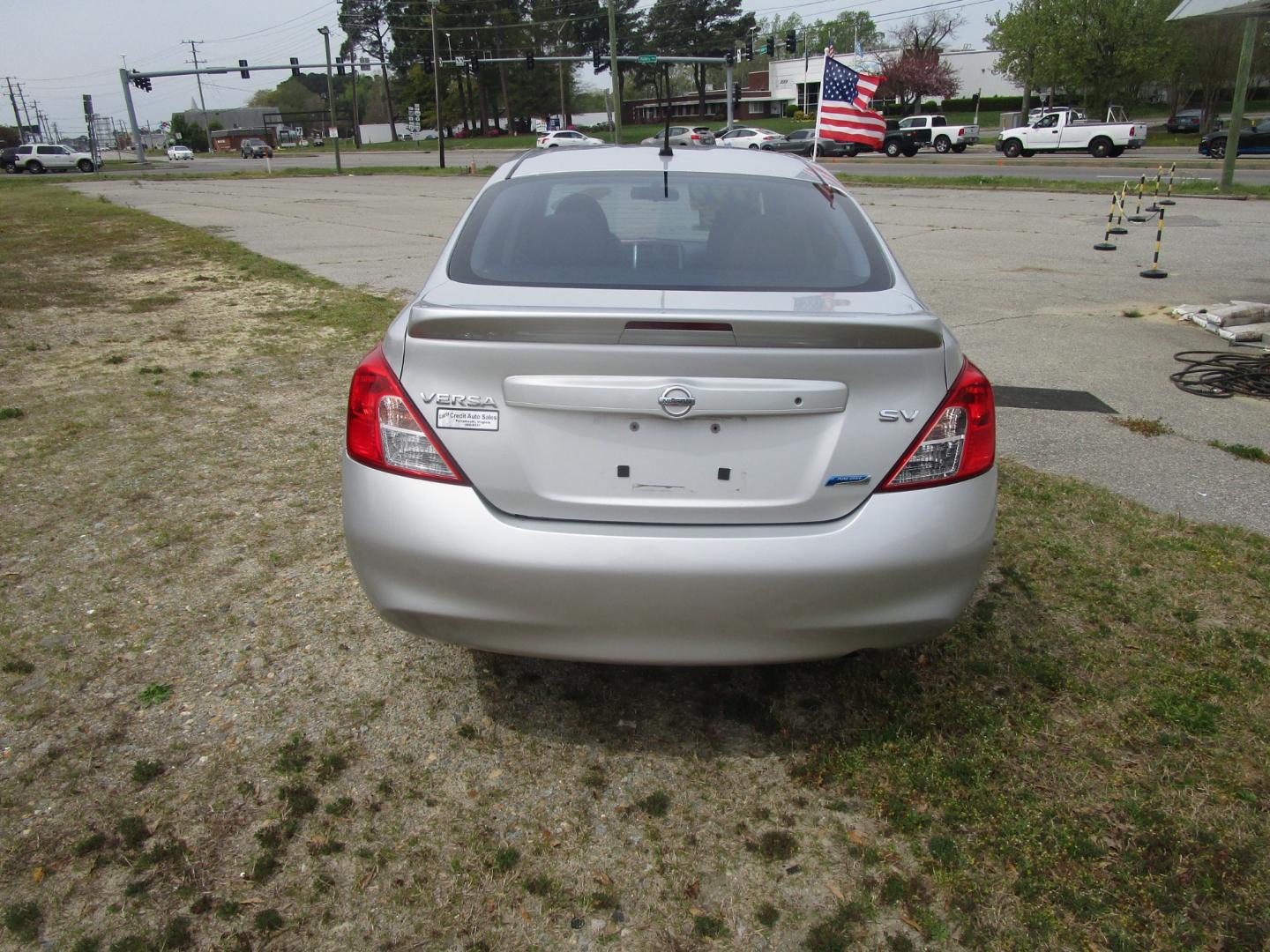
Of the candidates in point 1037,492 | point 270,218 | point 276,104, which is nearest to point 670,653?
point 1037,492

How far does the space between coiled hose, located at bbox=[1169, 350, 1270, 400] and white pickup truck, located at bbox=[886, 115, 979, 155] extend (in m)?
41.8

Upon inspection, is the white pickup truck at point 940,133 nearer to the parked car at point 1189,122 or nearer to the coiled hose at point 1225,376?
the parked car at point 1189,122

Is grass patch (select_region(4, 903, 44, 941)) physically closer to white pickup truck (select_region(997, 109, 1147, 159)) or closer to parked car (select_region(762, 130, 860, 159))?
parked car (select_region(762, 130, 860, 159))

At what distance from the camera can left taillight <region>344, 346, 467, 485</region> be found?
97.0 inches

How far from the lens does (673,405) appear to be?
2342mm

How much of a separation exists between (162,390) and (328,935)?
16.9 ft

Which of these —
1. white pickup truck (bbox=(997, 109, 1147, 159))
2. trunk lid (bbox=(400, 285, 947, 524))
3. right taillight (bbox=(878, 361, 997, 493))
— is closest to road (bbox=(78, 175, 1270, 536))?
right taillight (bbox=(878, 361, 997, 493))

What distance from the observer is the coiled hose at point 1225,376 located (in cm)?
623

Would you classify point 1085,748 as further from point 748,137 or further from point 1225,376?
point 748,137

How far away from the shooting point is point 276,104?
139500 mm

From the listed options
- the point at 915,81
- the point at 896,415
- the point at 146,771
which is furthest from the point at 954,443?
the point at 915,81

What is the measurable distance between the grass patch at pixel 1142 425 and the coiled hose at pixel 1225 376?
2.89 feet

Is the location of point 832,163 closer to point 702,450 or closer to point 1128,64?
point 1128,64

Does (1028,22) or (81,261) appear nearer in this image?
(81,261)
